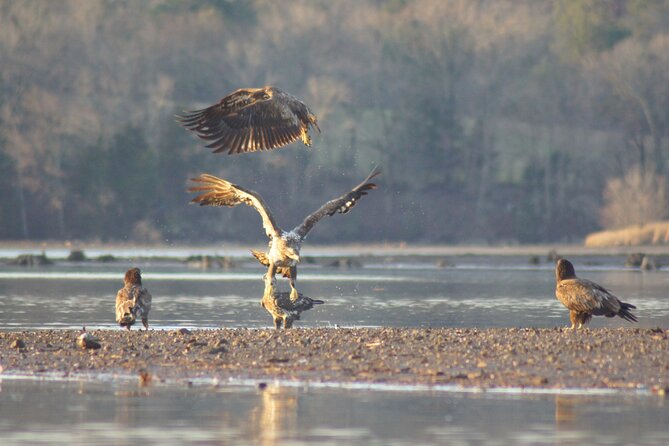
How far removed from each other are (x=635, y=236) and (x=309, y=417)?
168 ft

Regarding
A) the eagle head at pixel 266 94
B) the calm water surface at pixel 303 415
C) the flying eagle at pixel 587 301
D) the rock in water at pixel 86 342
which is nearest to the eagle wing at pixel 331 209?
the eagle head at pixel 266 94

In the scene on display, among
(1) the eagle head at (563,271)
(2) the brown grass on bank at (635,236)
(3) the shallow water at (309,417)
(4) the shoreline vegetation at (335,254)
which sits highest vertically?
(2) the brown grass on bank at (635,236)

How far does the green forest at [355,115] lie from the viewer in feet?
234

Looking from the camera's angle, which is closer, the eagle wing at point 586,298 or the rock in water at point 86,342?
the rock in water at point 86,342

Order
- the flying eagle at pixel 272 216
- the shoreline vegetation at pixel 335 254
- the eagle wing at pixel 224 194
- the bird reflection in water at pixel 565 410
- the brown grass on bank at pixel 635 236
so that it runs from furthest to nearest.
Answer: the brown grass on bank at pixel 635 236
the shoreline vegetation at pixel 335 254
the eagle wing at pixel 224 194
the flying eagle at pixel 272 216
the bird reflection in water at pixel 565 410

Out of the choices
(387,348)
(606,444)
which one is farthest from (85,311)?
(606,444)

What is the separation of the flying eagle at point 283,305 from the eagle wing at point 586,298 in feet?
11.8

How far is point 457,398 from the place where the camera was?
1503 cm

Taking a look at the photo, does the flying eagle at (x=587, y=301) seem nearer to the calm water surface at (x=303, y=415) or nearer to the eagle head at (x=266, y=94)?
the calm water surface at (x=303, y=415)

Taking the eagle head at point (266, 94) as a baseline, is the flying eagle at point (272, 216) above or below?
below

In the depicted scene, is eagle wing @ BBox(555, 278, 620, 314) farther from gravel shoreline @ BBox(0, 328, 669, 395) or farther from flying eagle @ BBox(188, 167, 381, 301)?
flying eagle @ BBox(188, 167, 381, 301)

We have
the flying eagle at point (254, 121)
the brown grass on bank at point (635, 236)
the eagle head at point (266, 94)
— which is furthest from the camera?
the brown grass on bank at point (635, 236)

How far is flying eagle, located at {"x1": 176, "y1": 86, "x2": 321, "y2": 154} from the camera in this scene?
858 inches

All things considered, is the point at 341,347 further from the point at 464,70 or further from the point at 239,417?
the point at 464,70
